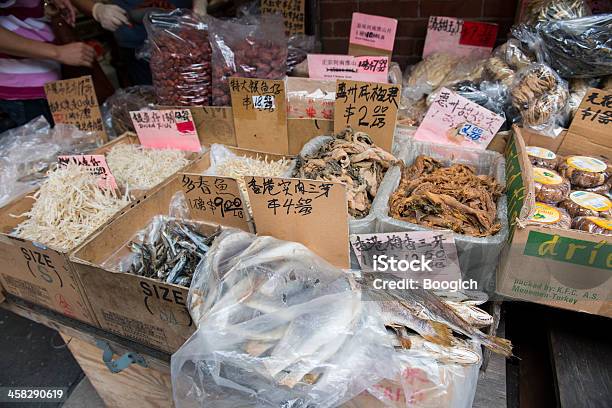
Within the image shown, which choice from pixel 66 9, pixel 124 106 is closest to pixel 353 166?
pixel 124 106

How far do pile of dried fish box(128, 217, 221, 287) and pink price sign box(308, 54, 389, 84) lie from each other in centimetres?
129

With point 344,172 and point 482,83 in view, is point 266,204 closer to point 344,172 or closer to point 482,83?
point 344,172

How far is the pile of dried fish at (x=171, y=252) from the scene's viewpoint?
1.52 metres

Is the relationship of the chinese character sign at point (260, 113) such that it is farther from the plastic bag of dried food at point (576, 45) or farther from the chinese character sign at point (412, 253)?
the plastic bag of dried food at point (576, 45)

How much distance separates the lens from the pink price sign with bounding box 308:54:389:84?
218cm

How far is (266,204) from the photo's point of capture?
4.76ft

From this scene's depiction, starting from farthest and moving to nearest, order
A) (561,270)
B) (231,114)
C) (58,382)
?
(58,382) → (231,114) → (561,270)

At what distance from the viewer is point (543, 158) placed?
6.15ft

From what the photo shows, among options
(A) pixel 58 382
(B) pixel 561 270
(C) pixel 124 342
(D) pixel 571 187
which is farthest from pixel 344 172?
(A) pixel 58 382

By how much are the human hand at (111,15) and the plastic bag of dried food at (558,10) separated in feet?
9.15

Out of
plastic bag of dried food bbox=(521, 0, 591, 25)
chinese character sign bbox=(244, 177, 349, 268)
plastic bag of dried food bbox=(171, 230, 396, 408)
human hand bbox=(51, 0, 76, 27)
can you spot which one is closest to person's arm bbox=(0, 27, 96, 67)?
human hand bbox=(51, 0, 76, 27)

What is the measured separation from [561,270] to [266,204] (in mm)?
1112

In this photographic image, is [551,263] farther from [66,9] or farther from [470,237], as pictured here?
[66,9]

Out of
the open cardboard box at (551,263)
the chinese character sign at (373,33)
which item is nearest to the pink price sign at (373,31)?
the chinese character sign at (373,33)
